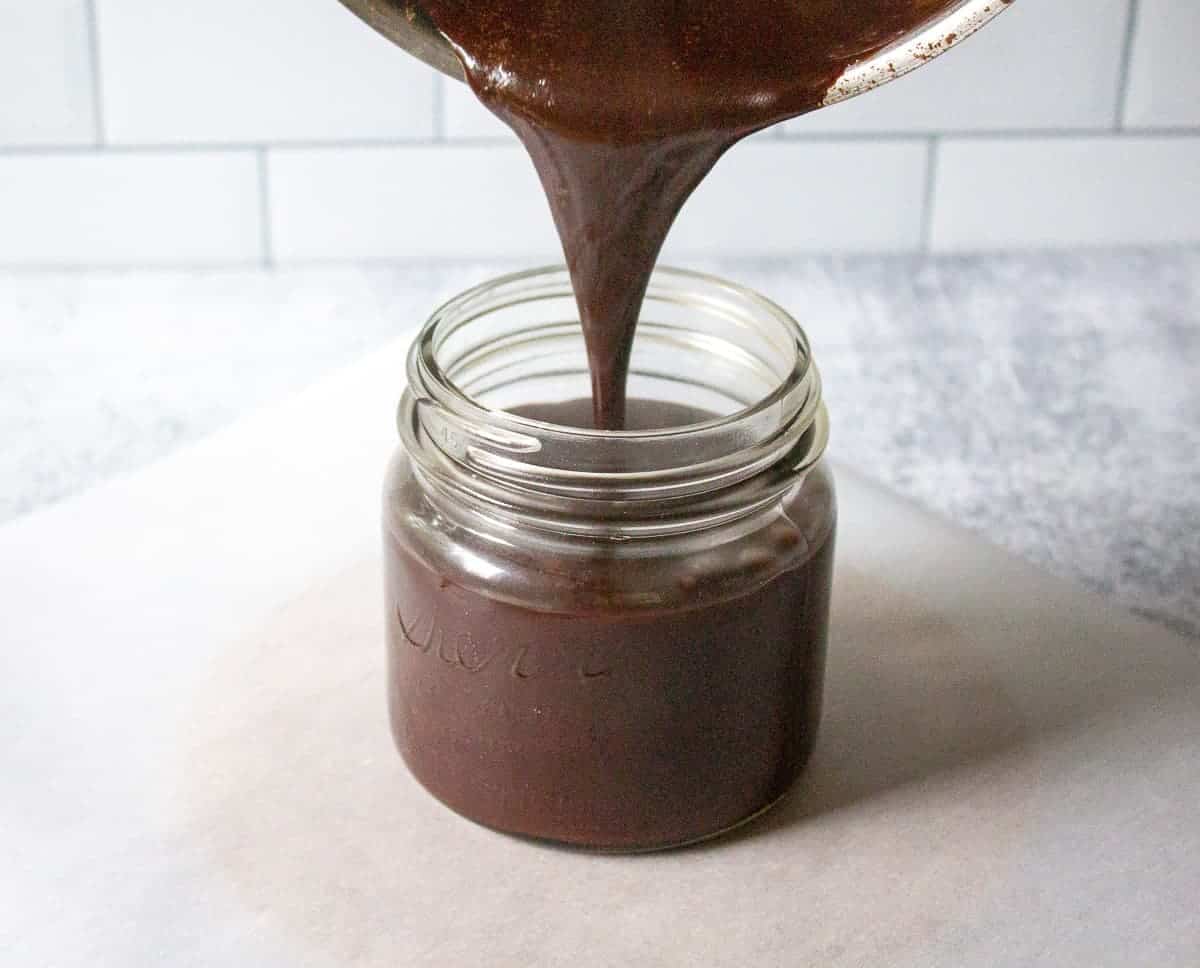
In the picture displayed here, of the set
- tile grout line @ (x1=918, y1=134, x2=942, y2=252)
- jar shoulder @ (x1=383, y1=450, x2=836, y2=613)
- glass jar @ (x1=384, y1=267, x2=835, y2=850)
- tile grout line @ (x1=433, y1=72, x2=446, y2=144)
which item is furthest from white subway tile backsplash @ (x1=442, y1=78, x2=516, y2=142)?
jar shoulder @ (x1=383, y1=450, x2=836, y2=613)

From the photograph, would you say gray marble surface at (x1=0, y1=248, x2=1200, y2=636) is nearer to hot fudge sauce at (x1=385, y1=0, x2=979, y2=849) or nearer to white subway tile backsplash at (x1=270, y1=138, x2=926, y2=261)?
white subway tile backsplash at (x1=270, y1=138, x2=926, y2=261)

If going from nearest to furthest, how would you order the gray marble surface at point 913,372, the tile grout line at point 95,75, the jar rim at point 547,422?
the jar rim at point 547,422, the gray marble surface at point 913,372, the tile grout line at point 95,75

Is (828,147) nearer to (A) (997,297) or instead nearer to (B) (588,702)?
(A) (997,297)

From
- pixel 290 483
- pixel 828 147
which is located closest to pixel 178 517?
pixel 290 483

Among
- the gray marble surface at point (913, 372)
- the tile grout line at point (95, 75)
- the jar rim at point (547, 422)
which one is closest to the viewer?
the jar rim at point (547, 422)

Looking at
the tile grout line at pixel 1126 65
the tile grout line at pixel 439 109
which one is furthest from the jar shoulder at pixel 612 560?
the tile grout line at pixel 1126 65

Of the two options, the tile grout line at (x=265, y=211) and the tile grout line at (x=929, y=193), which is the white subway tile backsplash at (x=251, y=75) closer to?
the tile grout line at (x=265, y=211)
